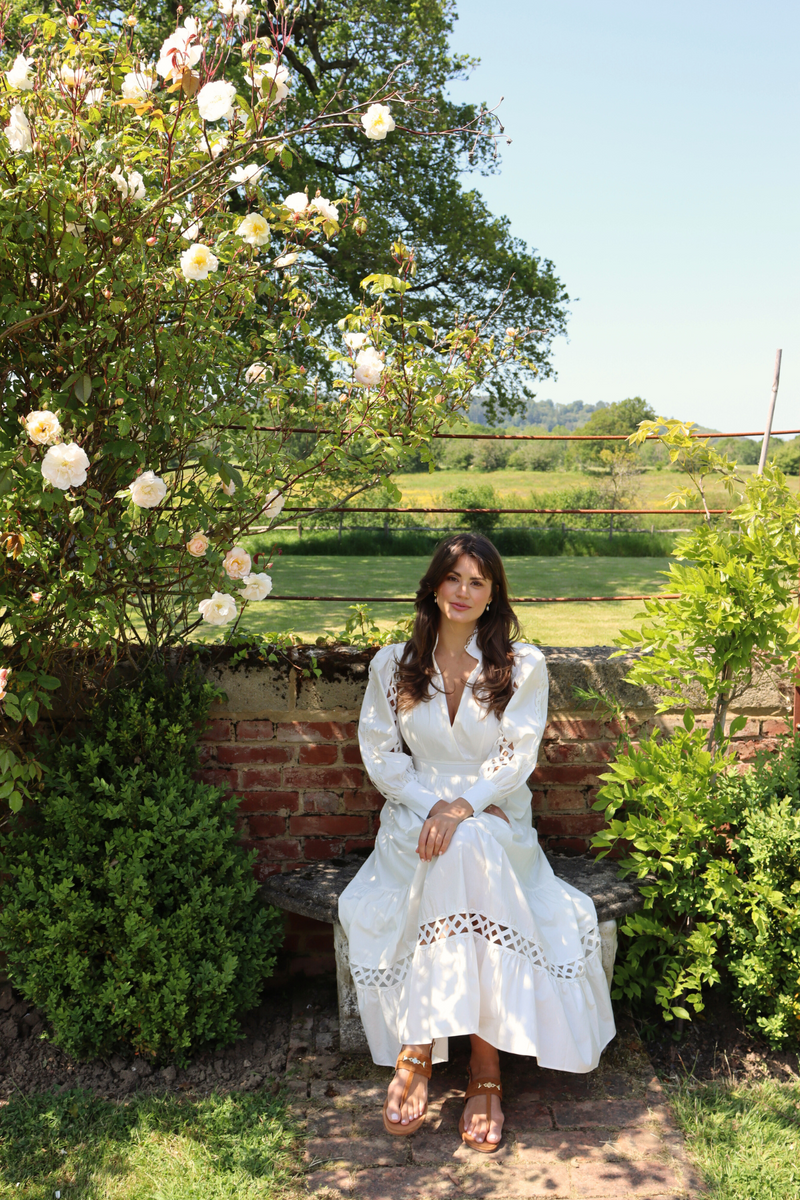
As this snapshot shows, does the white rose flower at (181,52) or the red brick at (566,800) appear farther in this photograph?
the red brick at (566,800)

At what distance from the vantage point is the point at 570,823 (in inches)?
134

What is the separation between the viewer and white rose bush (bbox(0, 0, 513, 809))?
2.24 m

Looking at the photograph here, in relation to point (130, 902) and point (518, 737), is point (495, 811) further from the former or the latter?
point (130, 902)

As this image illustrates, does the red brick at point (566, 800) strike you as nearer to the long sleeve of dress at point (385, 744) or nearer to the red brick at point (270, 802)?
the long sleeve of dress at point (385, 744)

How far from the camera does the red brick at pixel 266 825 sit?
3332 millimetres

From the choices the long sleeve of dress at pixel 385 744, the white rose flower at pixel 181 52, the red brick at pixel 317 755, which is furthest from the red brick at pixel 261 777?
the white rose flower at pixel 181 52

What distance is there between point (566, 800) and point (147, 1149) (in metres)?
1.81

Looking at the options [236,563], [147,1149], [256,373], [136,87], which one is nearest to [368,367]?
[256,373]

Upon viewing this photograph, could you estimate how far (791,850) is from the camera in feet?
9.02

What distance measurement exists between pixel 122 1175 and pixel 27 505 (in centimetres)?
179

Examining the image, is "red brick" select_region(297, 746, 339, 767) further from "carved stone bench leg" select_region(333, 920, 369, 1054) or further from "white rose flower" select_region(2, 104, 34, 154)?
"white rose flower" select_region(2, 104, 34, 154)

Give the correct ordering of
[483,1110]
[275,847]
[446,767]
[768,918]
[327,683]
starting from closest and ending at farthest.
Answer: [483,1110]
[768,918]
[446,767]
[327,683]
[275,847]

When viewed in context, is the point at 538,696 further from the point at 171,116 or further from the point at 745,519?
the point at 171,116

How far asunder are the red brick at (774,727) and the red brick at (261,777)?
1890 millimetres
